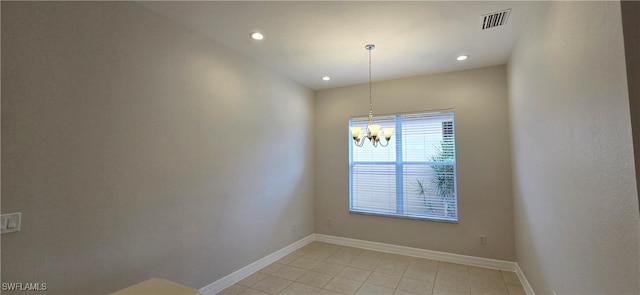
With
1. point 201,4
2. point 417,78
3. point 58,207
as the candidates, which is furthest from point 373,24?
point 58,207

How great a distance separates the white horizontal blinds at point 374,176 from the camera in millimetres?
4469

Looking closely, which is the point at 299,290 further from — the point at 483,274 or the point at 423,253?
the point at 483,274

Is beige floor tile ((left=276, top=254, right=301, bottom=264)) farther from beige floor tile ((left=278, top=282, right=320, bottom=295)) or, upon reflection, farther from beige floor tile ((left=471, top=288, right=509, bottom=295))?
beige floor tile ((left=471, top=288, right=509, bottom=295))

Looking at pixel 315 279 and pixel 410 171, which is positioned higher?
pixel 410 171

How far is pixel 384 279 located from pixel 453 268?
1110 millimetres

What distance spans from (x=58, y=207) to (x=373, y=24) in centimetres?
301

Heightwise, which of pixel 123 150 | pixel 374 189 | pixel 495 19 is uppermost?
pixel 495 19

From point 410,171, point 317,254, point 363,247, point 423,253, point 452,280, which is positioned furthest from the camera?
point 363,247

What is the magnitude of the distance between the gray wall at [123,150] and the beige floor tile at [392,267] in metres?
1.67

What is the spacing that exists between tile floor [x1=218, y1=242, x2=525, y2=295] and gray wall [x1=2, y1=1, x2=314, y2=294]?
17.7 inches

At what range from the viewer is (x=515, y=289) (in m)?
3.03

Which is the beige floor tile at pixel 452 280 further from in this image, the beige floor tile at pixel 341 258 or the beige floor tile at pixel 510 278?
the beige floor tile at pixel 341 258

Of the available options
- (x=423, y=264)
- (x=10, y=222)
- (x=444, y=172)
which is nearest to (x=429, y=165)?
(x=444, y=172)

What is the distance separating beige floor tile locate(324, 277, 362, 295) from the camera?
3035 mm
